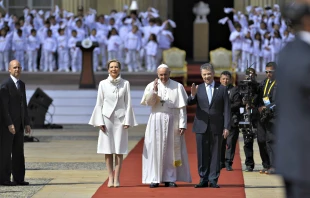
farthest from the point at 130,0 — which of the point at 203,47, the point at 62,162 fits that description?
the point at 62,162

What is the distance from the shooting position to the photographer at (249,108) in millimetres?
13156

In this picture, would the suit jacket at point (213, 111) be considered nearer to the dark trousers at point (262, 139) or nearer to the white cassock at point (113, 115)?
the white cassock at point (113, 115)

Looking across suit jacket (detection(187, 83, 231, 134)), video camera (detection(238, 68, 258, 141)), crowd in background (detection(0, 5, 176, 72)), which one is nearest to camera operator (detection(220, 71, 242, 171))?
video camera (detection(238, 68, 258, 141))

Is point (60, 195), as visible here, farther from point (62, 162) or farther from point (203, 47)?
point (203, 47)

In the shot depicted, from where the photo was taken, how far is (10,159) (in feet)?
39.2

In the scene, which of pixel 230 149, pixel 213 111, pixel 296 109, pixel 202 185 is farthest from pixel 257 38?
pixel 296 109

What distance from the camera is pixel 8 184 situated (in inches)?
470

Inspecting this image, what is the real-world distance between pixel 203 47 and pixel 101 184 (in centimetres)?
2117

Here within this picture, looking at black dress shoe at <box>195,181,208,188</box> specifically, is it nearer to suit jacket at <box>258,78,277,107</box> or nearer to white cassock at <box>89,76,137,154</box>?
white cassock at <box>89,76,137,154</box>

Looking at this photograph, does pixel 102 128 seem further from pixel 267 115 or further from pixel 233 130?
pixel 233 130

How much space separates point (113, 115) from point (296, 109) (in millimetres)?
7742

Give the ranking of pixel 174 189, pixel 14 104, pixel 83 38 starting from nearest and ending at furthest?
pixel 174 189 < pixel 14 104 < pixel 83 38

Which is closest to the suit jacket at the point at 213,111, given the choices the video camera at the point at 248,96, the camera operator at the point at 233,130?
the video camera at the point at 248,96

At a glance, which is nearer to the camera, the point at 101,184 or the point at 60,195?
the point at 60,195
